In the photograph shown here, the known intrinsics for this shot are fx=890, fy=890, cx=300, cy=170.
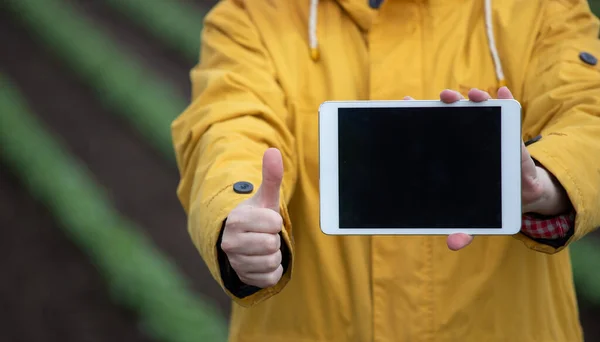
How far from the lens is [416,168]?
131 cm

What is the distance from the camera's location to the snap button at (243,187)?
1.34m

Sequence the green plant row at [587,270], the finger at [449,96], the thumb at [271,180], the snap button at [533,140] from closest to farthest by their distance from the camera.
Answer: the thumb at [271,180] → the finger at [449,96] → the snap button at [533,140] → the green plant row at [587,270]

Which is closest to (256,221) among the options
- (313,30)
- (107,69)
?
(313,30)

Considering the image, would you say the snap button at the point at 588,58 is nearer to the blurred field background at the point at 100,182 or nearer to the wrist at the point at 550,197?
the wrist at the point at 550,197

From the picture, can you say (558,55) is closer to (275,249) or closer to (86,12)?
(275,249)

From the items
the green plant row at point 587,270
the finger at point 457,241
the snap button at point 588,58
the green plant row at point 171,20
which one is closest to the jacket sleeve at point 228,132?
the finger at point 457,241

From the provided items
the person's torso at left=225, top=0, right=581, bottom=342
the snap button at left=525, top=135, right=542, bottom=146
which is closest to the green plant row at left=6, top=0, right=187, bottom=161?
the person's torso at left=225, top=0, right=581, bottom=342

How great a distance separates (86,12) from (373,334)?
3682mm

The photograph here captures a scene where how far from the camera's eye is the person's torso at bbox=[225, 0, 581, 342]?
58.9 inches

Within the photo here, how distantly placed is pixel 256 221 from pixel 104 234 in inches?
104

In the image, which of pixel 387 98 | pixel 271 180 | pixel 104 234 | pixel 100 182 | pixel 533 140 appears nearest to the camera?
pixel 271 180

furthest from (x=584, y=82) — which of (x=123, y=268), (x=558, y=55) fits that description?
(x=123, y=268)

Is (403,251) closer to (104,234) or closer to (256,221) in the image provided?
(256,221)

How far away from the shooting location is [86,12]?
188 inches
